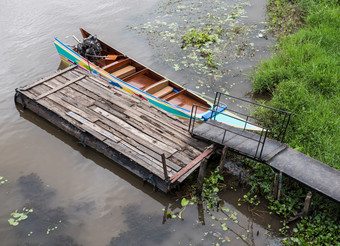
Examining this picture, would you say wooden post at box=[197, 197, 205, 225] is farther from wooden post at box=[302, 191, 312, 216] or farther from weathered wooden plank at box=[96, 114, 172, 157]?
wooden post at box=[302, 191, 312, 216]

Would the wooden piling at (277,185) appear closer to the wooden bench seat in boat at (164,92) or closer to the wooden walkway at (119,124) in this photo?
the wooden walkway at (119,124)

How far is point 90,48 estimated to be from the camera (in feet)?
41.0

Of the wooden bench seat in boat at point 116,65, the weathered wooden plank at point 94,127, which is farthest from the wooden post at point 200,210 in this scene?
the wooden bench seat in boat at point 116,65

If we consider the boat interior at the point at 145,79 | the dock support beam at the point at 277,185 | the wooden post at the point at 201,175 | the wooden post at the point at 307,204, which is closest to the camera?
the wooden post at the point at 307,204

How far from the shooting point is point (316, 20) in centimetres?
1441

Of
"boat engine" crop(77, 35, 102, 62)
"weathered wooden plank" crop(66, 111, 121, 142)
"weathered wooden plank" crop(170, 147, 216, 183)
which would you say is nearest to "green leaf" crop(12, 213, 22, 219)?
"weathered wooden plank" crop(66, 111, 121, 142)

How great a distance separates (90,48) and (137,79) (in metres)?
2.40

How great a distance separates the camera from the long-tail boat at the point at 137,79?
10188 mm

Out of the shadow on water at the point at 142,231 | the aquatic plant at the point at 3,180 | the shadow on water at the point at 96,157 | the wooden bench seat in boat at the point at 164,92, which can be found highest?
the wooden bench seat in boat at the point at 164,92

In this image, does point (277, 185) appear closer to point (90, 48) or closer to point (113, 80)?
point (113, 80)

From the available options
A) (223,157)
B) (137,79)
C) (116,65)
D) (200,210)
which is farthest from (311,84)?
(116,65)

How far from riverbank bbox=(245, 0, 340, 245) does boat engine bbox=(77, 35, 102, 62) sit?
6205 mm

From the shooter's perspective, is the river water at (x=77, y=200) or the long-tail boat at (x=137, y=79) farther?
the long-tail boat at (x=137, y=79)

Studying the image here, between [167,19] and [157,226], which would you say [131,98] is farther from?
[167,19]
